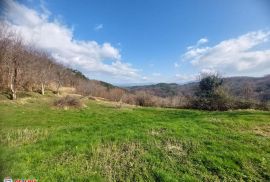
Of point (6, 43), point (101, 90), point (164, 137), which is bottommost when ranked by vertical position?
point (164, 137)

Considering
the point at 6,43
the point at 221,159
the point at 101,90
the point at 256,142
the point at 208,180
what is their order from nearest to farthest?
the point at 208,180 → the point at 221,159 → the point at 256,142 → the point at 6,43 → the point at 101,90

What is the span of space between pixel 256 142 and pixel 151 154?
4.18m

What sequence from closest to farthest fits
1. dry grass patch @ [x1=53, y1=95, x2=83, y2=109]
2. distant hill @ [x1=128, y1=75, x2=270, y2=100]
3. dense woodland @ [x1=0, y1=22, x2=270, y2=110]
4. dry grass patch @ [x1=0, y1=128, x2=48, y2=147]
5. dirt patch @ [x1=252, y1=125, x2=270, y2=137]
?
1. dry grass patch @ [x1=0, y1=128, x2=48, y2=147]
2. dirt patch @ [x1=252, y1=125, x2=270, y2=137]
3. dry grass patch @ [x1=53, y1=95, x2=83, y2=109]
4. dense woodland @ [x1=0, y1=22, x2=270, y2=110]
5. distant hill @ [x1=128, y1=75, x2=270, y2=100]

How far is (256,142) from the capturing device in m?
6.02

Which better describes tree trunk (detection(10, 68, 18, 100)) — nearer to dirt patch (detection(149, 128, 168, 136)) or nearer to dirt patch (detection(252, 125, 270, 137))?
dirt patch (detection(149, 128, 168, 136))

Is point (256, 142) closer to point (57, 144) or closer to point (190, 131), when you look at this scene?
point (190, 131)

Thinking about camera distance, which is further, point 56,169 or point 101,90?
point 101,90

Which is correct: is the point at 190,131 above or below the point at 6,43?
below

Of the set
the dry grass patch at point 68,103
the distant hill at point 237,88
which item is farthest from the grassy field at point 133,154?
the distant hill at point 237,88

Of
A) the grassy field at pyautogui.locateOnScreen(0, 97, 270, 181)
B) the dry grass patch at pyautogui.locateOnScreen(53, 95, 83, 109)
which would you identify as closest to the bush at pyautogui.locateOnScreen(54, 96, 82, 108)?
the dry grass patch at pyautogui.locateOnScreen(53, 95, 83, 109)

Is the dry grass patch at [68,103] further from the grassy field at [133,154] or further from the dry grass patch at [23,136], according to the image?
the dry grass patch at [23,136]

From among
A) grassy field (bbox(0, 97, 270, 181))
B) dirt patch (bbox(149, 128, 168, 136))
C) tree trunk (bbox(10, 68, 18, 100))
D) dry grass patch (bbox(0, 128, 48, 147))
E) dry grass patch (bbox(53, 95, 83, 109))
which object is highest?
tree trunk (bbox(10, 68, 18, 100))

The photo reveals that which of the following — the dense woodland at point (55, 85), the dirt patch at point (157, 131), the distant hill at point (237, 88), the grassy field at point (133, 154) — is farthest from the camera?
the distant hill at point (237, 88)

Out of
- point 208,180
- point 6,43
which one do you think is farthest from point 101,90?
point 208,180
